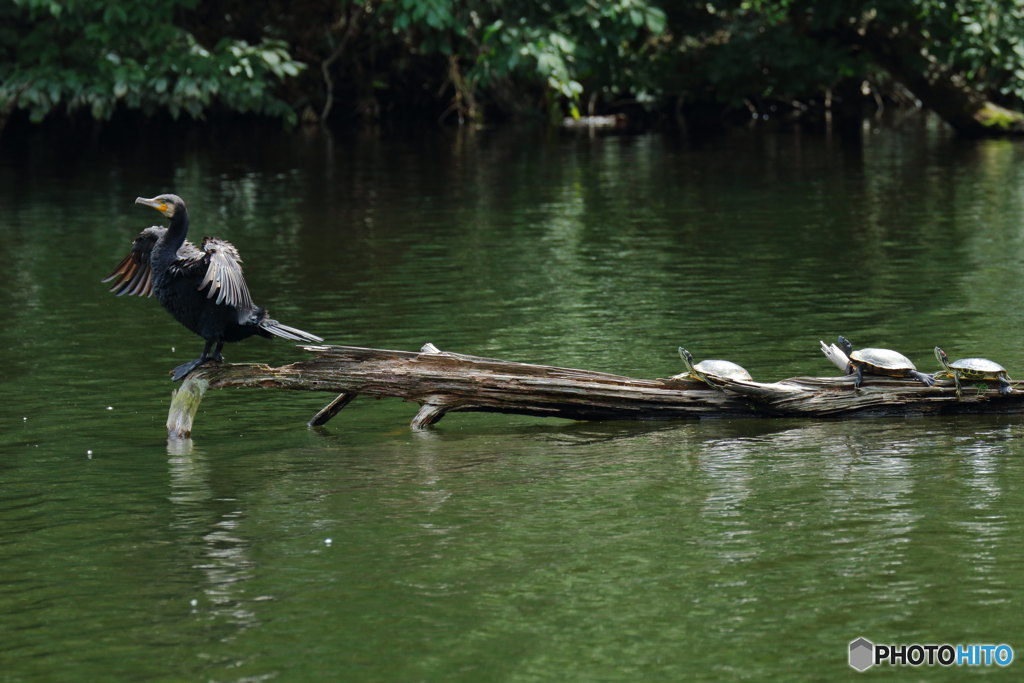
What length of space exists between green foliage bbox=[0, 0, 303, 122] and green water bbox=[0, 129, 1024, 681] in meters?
8.39

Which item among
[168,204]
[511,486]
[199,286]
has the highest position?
[168,204]

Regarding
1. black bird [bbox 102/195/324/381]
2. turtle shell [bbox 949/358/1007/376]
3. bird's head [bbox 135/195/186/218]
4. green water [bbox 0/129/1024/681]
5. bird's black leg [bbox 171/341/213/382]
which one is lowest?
green water [bbox 0/129/1024/681]

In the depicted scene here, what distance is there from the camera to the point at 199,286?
8.88 m

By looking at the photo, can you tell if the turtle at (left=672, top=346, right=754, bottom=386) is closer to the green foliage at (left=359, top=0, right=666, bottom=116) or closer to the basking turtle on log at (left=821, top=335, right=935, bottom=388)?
the basking turtle on log at (left=821, top=335, right=935, bottom=388)

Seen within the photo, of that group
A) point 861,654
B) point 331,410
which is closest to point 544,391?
point 331,410

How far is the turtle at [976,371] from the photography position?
9305mm

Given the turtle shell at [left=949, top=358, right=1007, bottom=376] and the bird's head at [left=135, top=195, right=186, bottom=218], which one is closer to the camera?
the bird's head at [left=135, top=195, right=186, bottom=218]

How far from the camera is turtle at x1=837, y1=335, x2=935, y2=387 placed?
9.35m

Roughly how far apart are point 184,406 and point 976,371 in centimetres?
481

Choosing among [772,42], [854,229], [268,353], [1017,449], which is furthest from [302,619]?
[772,42]

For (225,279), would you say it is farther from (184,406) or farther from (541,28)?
(541,28)

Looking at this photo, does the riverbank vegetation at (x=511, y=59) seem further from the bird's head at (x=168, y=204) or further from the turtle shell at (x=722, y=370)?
the bird's head at (x=168, y=204)

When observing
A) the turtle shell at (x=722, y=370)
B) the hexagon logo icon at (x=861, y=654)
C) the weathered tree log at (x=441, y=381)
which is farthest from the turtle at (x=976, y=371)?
the hexagon logo icon at (x=861, y=654)

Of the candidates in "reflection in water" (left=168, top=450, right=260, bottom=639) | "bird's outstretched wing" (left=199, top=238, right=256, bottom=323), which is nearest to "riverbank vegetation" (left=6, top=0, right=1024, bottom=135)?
"bird's outstretched wing" (left=199, top=238, right=256, bottom=323)
